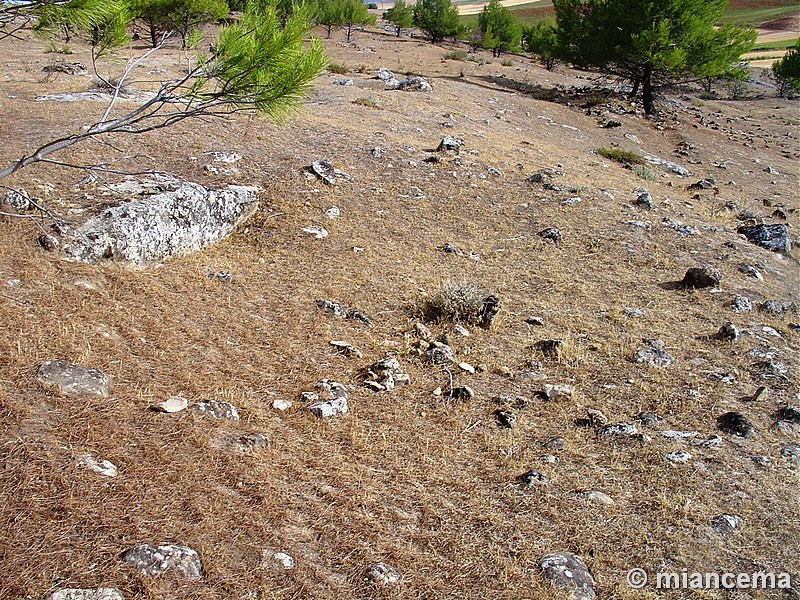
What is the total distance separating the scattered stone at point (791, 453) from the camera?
15.6ft

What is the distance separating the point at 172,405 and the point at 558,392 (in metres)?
3.51

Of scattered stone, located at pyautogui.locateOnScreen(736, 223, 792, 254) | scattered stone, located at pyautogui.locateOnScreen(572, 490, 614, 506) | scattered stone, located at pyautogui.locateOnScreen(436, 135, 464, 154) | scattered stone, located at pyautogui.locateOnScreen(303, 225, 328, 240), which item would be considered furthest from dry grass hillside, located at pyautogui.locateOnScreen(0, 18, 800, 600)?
scattered stone, located at pyautogui.locateOnScreen(436, 135, 464, 154)

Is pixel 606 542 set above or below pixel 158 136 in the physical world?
below

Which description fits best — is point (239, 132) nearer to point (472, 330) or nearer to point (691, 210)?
point (472, 330)

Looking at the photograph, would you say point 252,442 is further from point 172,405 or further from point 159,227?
point 159,227

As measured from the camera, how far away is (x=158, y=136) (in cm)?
1038

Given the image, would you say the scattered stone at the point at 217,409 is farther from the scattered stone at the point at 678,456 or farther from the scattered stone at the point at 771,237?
the scattered stone at the point at 771,237

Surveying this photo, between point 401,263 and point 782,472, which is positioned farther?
point 401,263

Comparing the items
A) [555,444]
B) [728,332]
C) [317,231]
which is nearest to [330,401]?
[555,444]

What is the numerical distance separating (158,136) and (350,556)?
917cm

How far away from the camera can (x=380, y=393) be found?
537 cm

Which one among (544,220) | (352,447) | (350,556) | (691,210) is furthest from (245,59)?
(691,210)

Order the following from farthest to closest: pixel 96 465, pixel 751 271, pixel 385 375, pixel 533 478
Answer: pixel 751 271 < pixel 385 375 < pixel 533 478 < pixel 96 465

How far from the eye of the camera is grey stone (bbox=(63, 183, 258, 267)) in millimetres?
6418
